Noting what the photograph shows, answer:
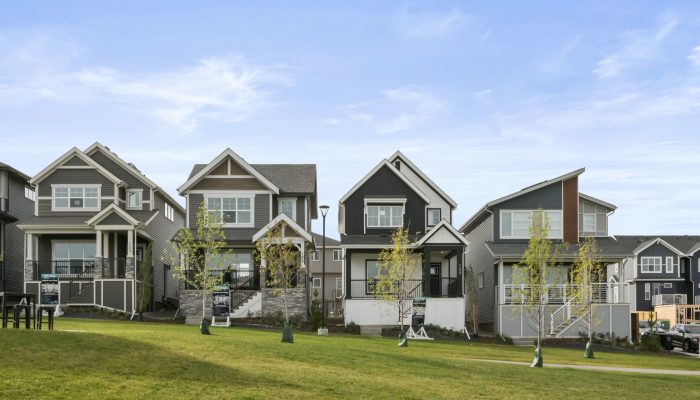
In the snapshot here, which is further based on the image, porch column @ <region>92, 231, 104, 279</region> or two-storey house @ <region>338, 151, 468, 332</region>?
porch column @ <region>92, 231, 104, 279</region>

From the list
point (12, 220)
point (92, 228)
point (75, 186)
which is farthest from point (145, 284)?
point (12, 220)

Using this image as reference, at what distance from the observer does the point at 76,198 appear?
165 ft

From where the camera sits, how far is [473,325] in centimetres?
4888

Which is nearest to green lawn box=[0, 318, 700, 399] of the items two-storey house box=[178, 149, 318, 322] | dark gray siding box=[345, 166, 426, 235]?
two-storey house box=[178, 149, 318, 322]

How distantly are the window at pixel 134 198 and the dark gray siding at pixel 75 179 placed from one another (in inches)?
66.8

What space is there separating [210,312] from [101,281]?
6.13 metres

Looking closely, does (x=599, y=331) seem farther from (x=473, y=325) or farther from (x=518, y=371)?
(x=518, y=371)

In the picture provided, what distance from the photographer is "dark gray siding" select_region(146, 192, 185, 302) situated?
5350cm

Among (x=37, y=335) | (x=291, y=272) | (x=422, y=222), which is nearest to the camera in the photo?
(x=37, y=335)

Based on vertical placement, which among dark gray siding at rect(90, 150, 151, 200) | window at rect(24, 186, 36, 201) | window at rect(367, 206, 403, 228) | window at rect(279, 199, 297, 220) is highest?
dark gray siding at rect(90, 150, 151, 200)

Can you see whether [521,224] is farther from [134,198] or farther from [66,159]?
[66,159]

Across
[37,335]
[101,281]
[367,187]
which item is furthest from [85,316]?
[37,335]

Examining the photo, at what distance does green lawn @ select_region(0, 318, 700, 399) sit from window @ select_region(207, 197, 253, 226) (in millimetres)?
23567

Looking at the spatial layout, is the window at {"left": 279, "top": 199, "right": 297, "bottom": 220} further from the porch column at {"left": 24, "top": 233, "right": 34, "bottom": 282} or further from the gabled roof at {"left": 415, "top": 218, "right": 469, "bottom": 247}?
the porch column at {"left": 24, "top": 233, "right": 34, "bottom": 282}
